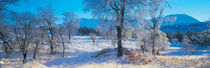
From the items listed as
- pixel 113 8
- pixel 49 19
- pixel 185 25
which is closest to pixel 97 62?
pixel 113 8

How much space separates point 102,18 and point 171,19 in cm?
550

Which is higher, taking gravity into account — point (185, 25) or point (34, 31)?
Answer: point (185, 25)

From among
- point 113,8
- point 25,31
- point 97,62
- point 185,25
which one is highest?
point 185,25

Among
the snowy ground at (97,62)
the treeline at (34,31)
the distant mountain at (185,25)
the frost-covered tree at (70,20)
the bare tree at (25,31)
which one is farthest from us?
the frost-covered tree at (70,20)

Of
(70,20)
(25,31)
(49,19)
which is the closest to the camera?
(25,31)

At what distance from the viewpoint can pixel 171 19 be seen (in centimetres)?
777

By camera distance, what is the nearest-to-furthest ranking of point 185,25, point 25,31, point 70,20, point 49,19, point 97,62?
point 97,62, point 25,31, point 49,19, point 70,20, point 185,25

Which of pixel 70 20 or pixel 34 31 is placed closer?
pixel 34 31

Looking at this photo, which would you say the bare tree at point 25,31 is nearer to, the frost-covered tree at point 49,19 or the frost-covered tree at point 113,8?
the frost-covered tree at point 49,19

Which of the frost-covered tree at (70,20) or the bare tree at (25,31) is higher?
the frost-covered tree at (70,20)

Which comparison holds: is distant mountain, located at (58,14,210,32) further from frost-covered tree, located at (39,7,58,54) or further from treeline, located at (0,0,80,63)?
frost-covered tree, located at (39,7,58,54)

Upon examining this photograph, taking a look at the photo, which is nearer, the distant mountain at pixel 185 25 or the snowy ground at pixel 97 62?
the snowy ground at pixel 97 62

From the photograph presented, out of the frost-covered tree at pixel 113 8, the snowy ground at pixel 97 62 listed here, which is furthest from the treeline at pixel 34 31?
the frost-covered tree at pixel 113 8

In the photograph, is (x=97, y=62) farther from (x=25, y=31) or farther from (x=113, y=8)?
(x=25, y=31)
